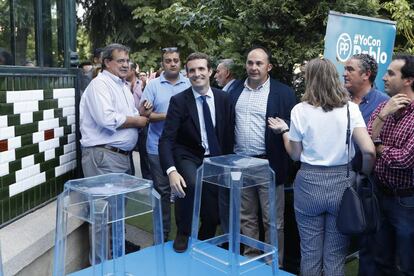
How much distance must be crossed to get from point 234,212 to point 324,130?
Result: 0.67 m

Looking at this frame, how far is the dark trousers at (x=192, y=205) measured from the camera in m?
3.01

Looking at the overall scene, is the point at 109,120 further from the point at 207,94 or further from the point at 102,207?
the point at 102,207

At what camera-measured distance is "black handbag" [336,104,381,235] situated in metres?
2.35

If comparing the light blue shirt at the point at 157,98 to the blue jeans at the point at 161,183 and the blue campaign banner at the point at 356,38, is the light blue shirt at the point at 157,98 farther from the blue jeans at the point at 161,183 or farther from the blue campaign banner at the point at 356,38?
the blue campaign banner at the point at 356,38

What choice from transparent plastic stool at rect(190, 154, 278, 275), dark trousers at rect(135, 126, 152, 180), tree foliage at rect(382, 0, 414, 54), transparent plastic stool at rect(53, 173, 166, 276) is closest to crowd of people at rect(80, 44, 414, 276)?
transparent plastic stool at rect(190, 154, 278, 275)

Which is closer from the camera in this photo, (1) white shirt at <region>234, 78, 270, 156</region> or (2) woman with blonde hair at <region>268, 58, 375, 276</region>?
(2) woman with blonde hair at <region>268, 58, 375, 276</region>

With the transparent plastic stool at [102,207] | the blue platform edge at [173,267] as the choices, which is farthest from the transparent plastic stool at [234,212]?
the transparent plastic stool at [102,207]

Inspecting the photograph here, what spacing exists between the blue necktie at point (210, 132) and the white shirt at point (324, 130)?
74 cm

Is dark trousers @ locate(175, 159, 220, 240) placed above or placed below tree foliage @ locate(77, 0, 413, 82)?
below

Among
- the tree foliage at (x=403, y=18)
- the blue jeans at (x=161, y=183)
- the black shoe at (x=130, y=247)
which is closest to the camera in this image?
the black shoe at (x=130, y=247)

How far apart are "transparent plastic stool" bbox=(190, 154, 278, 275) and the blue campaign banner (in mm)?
1132

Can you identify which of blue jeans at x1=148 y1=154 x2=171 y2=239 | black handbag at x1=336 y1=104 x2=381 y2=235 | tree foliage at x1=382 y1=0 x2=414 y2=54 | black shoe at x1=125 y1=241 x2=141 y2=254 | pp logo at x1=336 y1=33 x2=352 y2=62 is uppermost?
tree foliage at x1=382 y1=0 x2=414 y2=54

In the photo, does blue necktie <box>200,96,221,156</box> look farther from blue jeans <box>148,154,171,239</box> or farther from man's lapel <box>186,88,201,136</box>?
blue jeans <box>148,154,171,239</box>

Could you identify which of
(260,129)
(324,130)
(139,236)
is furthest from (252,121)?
(139,236)
